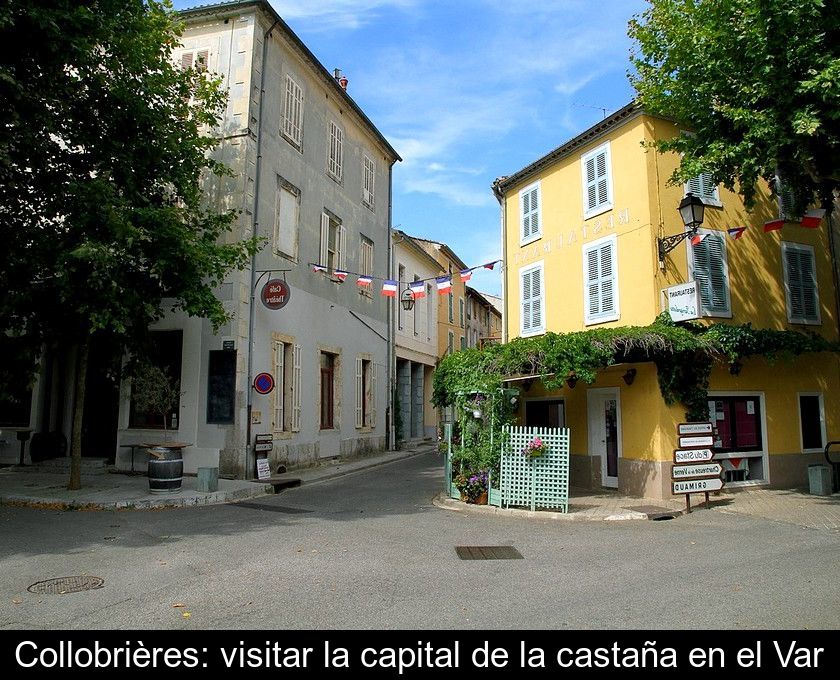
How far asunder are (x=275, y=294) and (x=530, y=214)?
20.9ft

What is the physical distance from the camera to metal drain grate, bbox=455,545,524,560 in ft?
23.8

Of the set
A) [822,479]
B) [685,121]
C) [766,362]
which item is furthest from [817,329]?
[685,121]

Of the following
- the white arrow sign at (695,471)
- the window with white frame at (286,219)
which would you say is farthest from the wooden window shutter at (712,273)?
the window with white frame at (286,219)

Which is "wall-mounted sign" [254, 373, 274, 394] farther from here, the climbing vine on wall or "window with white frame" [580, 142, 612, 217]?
"window with white frame" [580, 142, 612, 217]

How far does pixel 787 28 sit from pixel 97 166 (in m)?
11.5

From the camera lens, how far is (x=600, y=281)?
13273 millimetres

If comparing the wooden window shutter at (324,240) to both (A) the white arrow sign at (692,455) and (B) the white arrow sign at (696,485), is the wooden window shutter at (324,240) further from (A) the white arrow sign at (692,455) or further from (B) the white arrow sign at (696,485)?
(B) the white arrow sign at (696,485)

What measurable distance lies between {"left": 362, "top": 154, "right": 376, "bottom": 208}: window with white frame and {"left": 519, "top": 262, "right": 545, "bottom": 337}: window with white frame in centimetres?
797

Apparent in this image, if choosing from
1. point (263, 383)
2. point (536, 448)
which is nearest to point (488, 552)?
point (536, 448)

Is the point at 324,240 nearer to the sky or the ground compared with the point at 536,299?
nearer to the sky

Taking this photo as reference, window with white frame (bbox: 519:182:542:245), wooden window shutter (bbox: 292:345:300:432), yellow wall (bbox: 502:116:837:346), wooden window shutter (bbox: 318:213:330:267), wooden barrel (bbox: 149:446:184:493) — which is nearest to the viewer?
wooden barrel (bbox: 149:446:184:493)

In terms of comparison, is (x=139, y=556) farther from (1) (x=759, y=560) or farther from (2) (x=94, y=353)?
(2) (x=94, y=353)

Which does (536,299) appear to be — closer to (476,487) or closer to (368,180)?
(476,487)

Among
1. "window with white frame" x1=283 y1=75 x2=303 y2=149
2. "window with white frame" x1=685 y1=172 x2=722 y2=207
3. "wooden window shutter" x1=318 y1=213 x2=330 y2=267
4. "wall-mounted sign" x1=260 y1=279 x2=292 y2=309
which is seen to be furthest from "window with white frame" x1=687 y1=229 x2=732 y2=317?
"window with white frame" x1=283 y1=75 x2=303 y2=149
